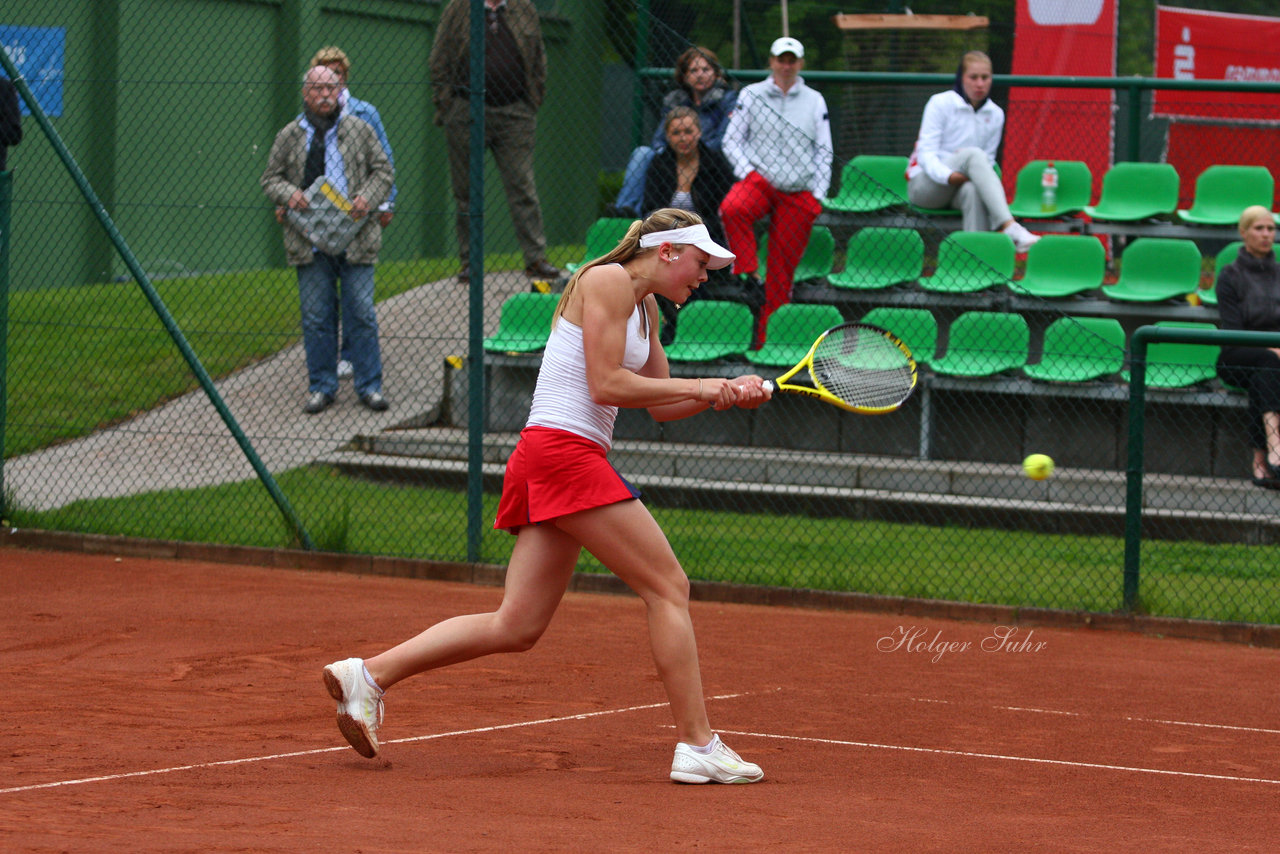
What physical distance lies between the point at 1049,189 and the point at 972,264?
7.29 ft

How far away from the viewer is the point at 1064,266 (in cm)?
1270

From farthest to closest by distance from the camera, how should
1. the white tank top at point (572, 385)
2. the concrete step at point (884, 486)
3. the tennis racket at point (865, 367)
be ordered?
1. the concrete step at point (884, 486)
2. the tennis racket at point (865, 367)
3. the white tank top at point (572, 385)

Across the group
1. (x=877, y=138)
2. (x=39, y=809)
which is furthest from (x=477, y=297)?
(x=877, y=138)

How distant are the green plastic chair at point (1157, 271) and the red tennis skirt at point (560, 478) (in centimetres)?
829

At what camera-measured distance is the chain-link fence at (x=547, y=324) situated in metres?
9.93

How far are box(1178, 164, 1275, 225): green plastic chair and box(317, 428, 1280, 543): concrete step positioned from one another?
3280mm

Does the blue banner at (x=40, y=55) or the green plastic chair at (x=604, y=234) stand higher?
the blue banner at (x=40, y=55)

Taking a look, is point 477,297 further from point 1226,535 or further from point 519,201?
point 1226,535

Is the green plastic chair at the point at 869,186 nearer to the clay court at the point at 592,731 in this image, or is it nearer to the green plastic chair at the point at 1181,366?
the green plastic chair at the point at 1181,366

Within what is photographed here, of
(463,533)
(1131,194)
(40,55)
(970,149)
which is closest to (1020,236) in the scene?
(970,149)

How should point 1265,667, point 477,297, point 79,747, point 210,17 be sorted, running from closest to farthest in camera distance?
point 79,747 < point 1265,667 < point 477,297 < point 210,17

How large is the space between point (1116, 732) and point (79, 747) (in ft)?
12.9

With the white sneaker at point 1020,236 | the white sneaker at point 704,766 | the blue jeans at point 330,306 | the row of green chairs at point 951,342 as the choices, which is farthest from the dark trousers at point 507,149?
the white sneaker at point 704,766

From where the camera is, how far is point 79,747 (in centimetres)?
530
